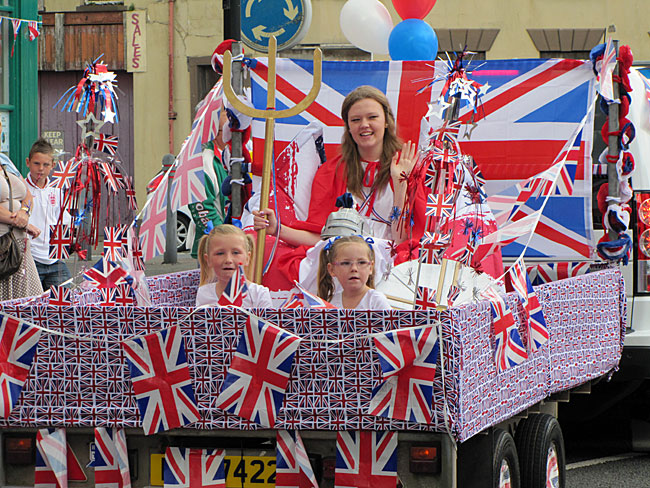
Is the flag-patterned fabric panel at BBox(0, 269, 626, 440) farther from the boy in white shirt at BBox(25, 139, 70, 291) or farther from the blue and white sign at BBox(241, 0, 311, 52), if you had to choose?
the boy in white shirt at BBox(25, 139, 70, 291)

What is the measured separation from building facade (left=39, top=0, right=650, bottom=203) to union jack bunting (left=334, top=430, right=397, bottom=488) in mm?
17146

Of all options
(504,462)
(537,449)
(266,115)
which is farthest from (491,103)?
(504,462)

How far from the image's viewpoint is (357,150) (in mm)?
6754

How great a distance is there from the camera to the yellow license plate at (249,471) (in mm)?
4273

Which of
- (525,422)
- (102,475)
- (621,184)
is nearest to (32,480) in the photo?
(102,475)

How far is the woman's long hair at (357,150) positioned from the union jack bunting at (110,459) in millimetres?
2683

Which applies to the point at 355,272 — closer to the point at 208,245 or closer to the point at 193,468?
the point at 208,245

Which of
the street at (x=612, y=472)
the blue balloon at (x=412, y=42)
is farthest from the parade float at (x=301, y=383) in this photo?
the blue balloon at (x=412, y=42)

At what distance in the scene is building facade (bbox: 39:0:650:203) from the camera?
826 inches

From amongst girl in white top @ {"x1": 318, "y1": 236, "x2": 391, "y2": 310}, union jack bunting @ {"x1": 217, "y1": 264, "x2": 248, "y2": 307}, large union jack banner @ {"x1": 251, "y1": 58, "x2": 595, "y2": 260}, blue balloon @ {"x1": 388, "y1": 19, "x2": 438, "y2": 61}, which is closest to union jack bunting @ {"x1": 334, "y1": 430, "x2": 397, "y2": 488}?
union jack bunting @ {"x1": 217, "y1": 264, "x2": 248, "y2": 307}

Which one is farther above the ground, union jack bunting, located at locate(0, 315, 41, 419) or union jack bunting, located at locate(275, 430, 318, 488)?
union jack bunting, located at locate(0, 315, 41, 419)

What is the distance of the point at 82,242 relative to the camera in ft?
18.9

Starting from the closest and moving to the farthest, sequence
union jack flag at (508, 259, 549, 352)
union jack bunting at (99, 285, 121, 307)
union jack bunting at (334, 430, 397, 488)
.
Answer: union jack bunting at (334, 430, 397, 488) → union jack flag at (508, 259, 549, 352) → union jack bunting at (99, 285, 121, 307)

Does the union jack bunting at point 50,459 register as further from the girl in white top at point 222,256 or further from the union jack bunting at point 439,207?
the union jack bunting at point 439,207
